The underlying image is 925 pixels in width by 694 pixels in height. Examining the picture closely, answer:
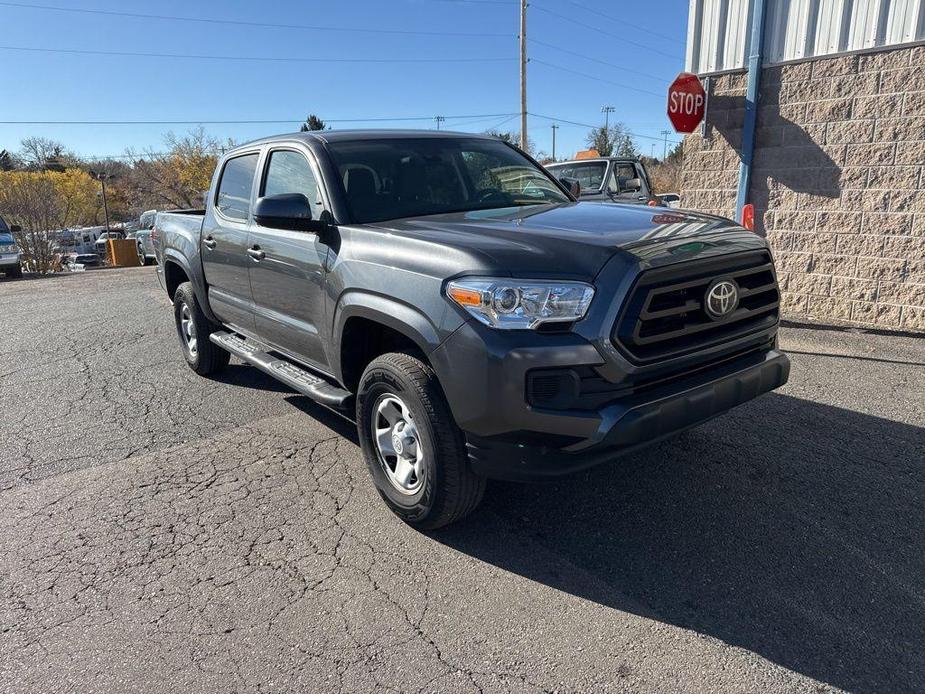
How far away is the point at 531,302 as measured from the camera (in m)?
2.68

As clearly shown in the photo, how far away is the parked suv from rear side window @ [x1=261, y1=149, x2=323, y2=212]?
17112 mm

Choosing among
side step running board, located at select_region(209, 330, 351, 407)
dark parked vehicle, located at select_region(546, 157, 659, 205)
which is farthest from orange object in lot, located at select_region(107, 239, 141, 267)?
side step running board, located at select_region(209, 330, 351, 407)

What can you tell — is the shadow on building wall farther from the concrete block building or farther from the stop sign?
the stop sign

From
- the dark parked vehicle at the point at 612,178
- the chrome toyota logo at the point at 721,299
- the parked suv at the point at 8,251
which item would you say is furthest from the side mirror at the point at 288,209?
the parked suv at the point at 8,251

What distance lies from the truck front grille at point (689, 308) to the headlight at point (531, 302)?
19cm

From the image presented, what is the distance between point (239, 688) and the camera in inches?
92.4

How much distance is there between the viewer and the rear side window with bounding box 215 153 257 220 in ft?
15.9

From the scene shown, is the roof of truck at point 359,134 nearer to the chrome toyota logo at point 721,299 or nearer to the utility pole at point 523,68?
the chrome toyota logo at point 721,299

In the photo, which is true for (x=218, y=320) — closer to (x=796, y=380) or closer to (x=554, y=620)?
(x=554, y=620)

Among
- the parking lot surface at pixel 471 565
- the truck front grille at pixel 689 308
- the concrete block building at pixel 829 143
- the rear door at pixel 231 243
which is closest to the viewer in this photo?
the parking lot surface at pixel 471 565

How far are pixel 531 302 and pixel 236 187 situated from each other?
10.9 feet

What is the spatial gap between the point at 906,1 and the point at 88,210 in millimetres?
94798

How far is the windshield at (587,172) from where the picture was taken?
12.4 meters

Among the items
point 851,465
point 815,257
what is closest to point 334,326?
point 851,465
